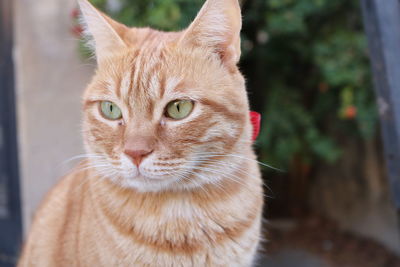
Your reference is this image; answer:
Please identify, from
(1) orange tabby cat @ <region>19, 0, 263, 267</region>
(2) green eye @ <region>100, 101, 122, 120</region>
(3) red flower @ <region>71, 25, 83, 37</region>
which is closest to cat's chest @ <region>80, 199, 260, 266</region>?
(1) orange tabby cat @ <region>19, 0, 263, 267</region>

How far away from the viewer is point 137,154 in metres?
1.46

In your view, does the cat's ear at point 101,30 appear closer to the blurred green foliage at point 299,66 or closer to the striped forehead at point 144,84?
the striped forehead at point 144,84

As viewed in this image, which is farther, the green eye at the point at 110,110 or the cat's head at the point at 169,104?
the green eye at the point at 110,110

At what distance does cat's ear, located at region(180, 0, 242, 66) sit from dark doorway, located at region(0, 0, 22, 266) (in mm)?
2309

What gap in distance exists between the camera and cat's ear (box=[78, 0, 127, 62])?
1670 mm

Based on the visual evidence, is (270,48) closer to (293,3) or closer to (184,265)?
(293,3)

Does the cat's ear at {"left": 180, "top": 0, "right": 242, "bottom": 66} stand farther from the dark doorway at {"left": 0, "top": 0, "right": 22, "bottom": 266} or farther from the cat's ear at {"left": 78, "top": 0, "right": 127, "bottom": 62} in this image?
the dark doorway at {"left": 0, "top": 0, "right": 22, "bottom": 266}

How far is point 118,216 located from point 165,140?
14.5 inches

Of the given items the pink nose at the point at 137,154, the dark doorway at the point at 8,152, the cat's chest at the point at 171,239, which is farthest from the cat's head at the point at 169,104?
the dark doorway at the point at 8,152

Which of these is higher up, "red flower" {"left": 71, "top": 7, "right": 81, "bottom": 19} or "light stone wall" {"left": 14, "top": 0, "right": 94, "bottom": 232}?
"red flower" {"left": 71, "top": 7, "right": 81, "bottom": 19}

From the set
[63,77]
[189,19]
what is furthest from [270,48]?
[63,77]

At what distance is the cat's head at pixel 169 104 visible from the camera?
1507 millimetres

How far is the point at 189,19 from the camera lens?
9.68 ft

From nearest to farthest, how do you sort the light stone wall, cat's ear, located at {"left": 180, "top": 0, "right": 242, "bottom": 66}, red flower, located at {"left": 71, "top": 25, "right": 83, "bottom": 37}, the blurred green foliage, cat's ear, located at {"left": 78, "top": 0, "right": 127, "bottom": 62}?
1. cat's ear, located at {"left": 180, "top": 0, "right": 242, "bottom": 66}
2. cat's ear, located at {"left": 78, "top": 0, "right": 127, "bottom": 62}
3. the blurred green foliage
4. red flower, located at {"left": 71, "top": 25, "right": 83, "bottom": 37}
5. the light stone wall
